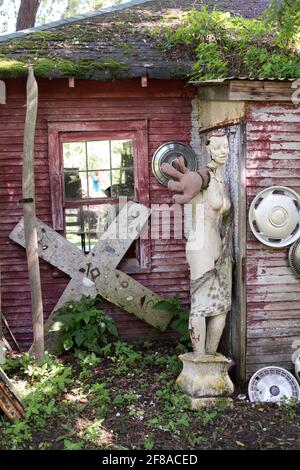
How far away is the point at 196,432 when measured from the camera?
15.8 feet

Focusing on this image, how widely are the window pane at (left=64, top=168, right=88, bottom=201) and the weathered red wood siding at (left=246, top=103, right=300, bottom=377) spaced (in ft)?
8.09

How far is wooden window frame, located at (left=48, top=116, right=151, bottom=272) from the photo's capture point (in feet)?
22.5

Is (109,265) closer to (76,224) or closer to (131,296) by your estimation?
(131,296)

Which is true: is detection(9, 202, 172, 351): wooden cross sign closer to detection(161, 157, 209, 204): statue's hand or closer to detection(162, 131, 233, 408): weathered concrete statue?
detection(162, 131, 233, 408): weathered concrete statue

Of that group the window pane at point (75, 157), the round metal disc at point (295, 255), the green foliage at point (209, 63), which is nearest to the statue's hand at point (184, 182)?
the round metal disc at point (295, 255)

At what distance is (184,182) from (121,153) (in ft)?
6.91

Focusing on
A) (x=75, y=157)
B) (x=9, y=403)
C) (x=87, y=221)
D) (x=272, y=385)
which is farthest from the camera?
(x=87, y=221)

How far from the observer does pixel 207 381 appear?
534 centimetres

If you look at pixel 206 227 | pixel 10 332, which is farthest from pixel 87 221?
pixel 206 227

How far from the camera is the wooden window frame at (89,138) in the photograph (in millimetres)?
6867

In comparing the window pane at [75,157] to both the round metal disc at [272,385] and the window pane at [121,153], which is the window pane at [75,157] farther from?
the round metal disc at [272,385]

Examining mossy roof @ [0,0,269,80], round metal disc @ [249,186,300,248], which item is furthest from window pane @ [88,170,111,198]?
round metal disc @ [249,186,300,248]
